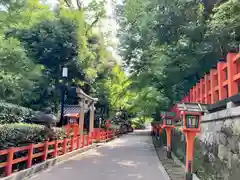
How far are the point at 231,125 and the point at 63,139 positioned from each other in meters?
8.52

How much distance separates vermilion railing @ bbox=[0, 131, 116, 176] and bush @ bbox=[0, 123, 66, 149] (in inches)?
8.7

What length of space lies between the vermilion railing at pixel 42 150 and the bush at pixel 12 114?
1.48 m

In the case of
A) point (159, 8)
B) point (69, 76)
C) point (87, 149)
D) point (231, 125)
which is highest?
point (159, 8)

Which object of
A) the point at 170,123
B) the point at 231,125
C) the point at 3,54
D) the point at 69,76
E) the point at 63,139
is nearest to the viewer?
the point at 231,125

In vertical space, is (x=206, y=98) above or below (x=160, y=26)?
below

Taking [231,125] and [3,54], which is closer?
[231,125]

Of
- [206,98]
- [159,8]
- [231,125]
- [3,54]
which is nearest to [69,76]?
[3,54]

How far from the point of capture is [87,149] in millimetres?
15719

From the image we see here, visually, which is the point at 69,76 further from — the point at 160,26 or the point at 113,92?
the point at 113,92

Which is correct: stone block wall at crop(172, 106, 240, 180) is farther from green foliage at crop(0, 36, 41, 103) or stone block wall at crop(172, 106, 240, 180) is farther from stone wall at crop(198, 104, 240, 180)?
green foliage at crop(0, 36, 41, 103)

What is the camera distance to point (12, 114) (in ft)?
32.1

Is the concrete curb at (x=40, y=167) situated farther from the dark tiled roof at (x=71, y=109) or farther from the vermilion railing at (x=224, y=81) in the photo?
the dark tiled roof at (x=71, y=109)

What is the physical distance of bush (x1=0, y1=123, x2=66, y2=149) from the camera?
6.92m

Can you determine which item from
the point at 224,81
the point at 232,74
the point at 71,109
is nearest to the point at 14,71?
the point at 224,81
